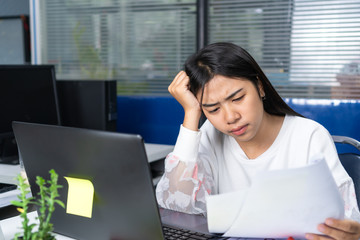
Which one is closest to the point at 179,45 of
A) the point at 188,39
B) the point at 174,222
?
the point at 188,39

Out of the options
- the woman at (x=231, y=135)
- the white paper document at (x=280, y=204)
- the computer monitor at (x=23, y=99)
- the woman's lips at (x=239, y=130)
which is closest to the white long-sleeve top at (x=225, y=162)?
the woman at (x=231, y=135)

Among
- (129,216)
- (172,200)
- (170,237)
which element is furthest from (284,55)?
(129,216)

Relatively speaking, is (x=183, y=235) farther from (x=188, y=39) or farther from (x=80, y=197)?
(x=188, y=39)

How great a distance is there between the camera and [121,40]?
2846mm

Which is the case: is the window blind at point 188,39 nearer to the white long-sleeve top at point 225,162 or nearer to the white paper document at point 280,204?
the white long-sleeve top at point 225,162

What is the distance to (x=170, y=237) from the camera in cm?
99

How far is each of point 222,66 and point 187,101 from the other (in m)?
0.16

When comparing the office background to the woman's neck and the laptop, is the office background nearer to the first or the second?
the woman's neck

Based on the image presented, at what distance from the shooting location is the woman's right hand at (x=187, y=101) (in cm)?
130

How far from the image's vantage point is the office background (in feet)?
7.84

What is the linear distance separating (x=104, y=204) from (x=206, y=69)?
0.60 metres

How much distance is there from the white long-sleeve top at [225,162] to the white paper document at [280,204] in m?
0.33

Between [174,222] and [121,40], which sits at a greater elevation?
[121,40]

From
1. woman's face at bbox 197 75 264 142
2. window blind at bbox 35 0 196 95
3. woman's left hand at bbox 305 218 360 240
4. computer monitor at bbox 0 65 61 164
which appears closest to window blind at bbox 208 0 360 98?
window blind at bbox 35 0 196 95
